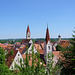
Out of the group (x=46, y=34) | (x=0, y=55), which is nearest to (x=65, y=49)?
(x=0, y=55)

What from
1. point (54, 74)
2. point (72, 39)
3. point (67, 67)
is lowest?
point (67, 67)

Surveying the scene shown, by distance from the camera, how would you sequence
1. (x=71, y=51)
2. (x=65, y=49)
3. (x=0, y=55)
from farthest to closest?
(x=0, y=55) < (x=65, y=49) < (x=71, y=51)

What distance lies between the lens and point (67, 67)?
7.95 metres

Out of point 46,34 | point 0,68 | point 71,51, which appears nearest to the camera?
point 71,51

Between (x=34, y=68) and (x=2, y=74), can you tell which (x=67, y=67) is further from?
(x=2, y=74)

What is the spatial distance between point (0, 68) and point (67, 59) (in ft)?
19.5

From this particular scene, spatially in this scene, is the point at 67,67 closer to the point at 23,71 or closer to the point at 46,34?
the point at 23,71

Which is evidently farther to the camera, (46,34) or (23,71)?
(46,34)

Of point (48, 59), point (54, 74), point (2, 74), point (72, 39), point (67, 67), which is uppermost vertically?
point (72, 39)

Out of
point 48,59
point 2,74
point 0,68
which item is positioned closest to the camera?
point 48,59

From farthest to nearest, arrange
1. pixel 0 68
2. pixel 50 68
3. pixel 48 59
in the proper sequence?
pixel 0 68
pixel 48 59
pixel 50 68

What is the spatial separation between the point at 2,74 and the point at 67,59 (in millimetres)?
5314

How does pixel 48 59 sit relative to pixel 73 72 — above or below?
above

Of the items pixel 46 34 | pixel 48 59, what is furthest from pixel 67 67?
pixel 46 34
